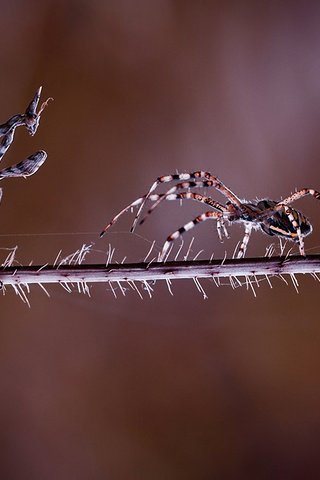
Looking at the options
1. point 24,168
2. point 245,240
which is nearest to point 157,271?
point 24,168

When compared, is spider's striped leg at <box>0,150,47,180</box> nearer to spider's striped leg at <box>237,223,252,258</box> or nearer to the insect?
the insect

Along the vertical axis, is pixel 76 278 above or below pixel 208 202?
below

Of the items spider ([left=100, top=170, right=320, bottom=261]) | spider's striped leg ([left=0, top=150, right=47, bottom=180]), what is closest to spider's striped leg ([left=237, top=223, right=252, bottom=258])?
spider ([left=100, top=170, right=320, bottom=261])

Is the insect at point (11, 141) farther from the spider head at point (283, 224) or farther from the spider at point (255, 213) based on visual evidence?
the spider head at point (283, 224)

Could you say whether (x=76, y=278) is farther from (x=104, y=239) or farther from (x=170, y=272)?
(x=104, y=239)

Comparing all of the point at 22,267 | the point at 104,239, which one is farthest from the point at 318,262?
the point at 104,239

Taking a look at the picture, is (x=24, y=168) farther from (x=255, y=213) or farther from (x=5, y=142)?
(x=255, y=213)
